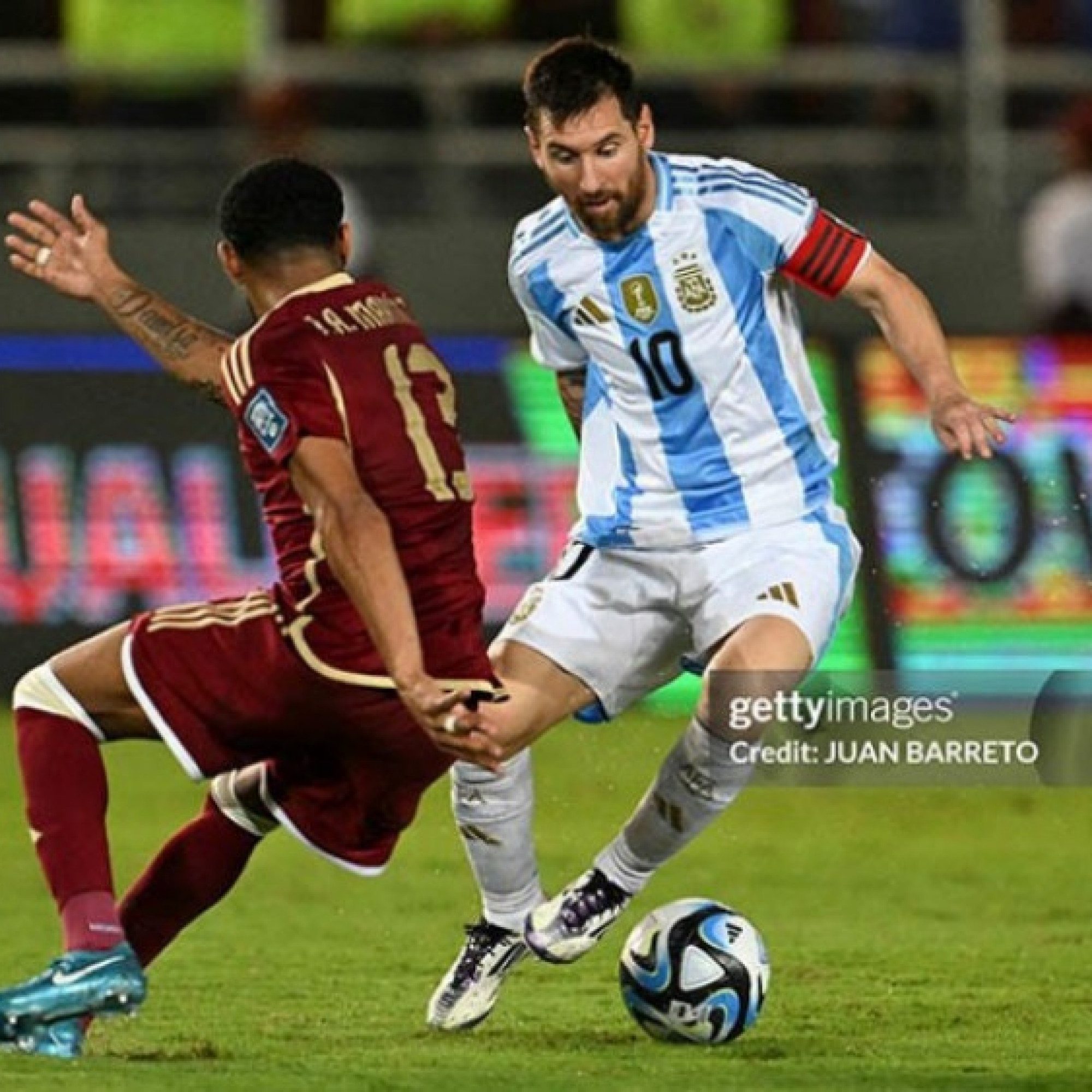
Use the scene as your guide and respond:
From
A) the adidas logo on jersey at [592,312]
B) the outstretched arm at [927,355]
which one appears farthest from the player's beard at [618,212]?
the outstretched arm at [927,355]

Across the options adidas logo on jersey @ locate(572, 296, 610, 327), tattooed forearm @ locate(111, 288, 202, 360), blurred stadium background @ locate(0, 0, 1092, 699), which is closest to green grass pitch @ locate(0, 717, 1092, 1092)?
adidas logo on jersey @ locate(572, 296, 610, 327)

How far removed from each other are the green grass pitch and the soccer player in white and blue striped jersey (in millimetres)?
312

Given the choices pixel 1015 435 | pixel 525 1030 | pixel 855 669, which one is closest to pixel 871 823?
pixel 855 669

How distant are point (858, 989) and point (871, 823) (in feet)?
11.6

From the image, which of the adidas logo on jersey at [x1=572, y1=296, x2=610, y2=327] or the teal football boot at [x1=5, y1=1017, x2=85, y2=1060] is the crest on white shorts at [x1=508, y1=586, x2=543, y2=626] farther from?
the teal football boot at [x1=5, y1=1017, x2=85, y2=1060]

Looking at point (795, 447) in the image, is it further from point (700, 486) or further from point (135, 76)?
point (135, 76)

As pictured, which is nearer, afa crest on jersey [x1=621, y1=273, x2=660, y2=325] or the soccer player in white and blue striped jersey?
the soccer player in white and blue striped jersey

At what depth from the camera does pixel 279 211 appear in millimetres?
6840

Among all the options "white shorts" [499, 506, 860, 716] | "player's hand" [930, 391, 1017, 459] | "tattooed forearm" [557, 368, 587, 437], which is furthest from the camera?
"tattooed forearm" [557, 368, 587, 437]

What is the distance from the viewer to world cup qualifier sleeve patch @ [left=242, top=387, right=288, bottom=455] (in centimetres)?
666

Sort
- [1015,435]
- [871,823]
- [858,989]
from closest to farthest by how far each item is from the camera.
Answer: [858,989], [871,823], [1015,435]

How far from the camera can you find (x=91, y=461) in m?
13.4

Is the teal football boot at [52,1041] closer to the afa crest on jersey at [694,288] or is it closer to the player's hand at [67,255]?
the player's hand at [67,255]

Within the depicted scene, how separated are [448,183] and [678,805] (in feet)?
26.5
